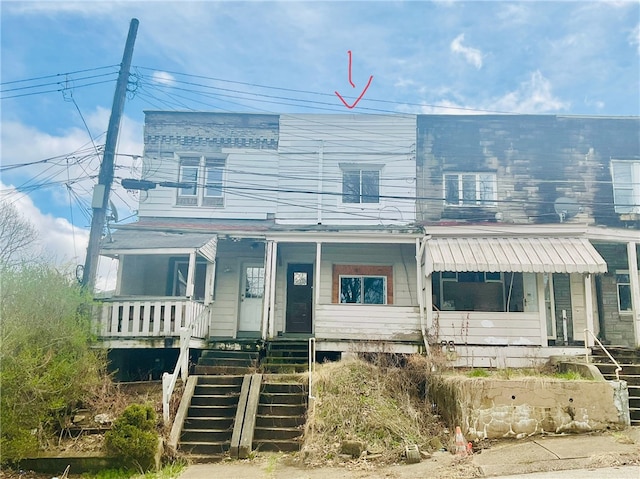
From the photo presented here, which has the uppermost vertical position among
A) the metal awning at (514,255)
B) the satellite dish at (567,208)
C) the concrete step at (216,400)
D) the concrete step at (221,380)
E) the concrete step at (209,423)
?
the satellite dish at (567,208)

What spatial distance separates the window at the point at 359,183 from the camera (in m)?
16.6

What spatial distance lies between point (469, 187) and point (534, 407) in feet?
29.4

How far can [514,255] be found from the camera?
42.7 ft

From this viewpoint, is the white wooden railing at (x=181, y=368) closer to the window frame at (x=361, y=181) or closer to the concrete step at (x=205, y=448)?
the concrete step at (x=205, y=448)

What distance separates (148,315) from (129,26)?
723 centimetres

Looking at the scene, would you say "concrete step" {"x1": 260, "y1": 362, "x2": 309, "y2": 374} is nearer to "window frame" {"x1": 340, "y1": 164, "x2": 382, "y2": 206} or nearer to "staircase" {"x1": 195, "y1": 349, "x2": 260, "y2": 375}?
"staircase" {"x1": 195, "y1": 349, "x2": 260, "y2": 375}

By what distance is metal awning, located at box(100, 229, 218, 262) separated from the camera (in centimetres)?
1313

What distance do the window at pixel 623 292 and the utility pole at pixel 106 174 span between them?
48.6 ft

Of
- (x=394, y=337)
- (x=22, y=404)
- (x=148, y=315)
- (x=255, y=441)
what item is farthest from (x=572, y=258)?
(x=22, y=404)

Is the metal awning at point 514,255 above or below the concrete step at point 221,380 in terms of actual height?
above

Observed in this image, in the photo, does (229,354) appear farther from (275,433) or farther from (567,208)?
(567,208)

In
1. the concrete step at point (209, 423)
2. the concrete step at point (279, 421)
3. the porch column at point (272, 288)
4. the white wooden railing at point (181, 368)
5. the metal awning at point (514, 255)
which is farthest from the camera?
the porch column at point (272, 288)

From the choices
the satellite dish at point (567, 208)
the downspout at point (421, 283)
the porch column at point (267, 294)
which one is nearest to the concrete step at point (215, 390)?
the porch column at point (267, 294)

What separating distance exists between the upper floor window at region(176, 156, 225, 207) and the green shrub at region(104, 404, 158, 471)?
884cm
